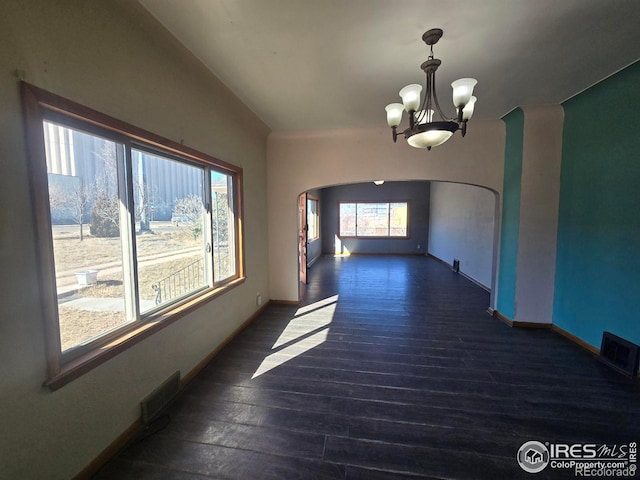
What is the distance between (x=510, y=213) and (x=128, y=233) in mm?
4257

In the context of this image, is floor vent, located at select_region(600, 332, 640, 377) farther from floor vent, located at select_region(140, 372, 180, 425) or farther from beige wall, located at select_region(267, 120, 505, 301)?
floor vent, located at select_region(140, 372, 180, 425)

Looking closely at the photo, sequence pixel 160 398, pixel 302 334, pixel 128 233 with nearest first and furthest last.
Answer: pixel 128 233 < pixel 160 398 < pixel 302 334

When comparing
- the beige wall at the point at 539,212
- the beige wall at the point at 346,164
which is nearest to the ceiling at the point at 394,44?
the beige wall at the point at 539,212

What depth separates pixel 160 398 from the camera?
6.17ft

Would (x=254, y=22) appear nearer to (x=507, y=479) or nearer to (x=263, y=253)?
(x=263, y=253)

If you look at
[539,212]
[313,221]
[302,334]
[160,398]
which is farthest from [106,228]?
[313,221]

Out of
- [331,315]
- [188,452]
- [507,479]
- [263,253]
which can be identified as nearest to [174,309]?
[188,452]

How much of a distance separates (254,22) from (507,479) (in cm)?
320

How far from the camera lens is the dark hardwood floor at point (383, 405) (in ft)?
4.92

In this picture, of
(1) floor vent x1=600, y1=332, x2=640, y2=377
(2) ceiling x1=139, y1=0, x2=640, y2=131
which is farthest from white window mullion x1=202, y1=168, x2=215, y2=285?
(1) floor vent x1=600, y1=332, x2=640, y2=377

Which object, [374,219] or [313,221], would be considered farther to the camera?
[374,219]

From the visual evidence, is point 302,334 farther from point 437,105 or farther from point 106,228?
point 437,105

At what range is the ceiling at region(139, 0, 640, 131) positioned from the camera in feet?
5.25

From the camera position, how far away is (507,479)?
1404 mm
